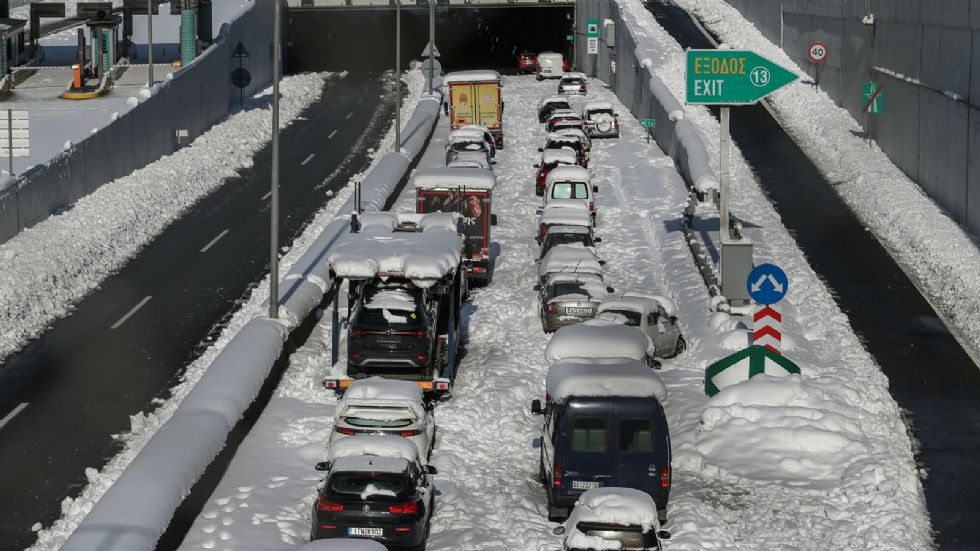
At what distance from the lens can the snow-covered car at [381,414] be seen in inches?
966

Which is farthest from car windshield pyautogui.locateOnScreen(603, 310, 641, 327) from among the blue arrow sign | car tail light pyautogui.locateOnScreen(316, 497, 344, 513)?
car tail light pyautogui.locateOnScreen(316, 497, 344, 513)

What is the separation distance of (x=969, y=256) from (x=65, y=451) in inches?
1005

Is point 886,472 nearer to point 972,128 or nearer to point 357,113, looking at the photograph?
point 972,128

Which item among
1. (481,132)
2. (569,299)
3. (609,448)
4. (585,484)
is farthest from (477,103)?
(585,484)

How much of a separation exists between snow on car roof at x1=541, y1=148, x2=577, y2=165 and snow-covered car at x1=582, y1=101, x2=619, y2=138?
9651 mm

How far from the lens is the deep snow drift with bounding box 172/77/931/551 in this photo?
2259 cm

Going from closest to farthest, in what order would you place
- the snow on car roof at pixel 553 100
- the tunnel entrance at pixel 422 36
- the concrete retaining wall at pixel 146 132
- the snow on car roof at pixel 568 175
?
the concrete retaining wall at pixel 146 132, the snow on car roof at pixel 568 175, the snow on car roof at pixel 553 100, the tunnel entrance at pixel 422 36

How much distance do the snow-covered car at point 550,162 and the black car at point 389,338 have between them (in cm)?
2276

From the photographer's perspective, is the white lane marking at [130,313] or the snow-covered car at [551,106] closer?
the white lane marking at [130,313]

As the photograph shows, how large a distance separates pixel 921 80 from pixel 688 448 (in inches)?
1070

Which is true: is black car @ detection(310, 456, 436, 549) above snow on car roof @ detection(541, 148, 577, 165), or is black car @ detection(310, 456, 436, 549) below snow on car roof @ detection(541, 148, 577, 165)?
below

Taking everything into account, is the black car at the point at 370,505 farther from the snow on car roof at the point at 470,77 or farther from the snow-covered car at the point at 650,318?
the snow on car roof at the point at 470,77

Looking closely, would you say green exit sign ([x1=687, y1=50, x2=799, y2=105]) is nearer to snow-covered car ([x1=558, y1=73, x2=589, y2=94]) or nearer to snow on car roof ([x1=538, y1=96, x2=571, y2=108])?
snow on car roof ([x1=538, y1=96, x2=571, y2=108])

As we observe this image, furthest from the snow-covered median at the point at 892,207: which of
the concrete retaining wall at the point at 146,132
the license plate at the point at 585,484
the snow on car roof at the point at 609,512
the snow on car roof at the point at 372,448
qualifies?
the concrete retaining wall at the point at 146,132
